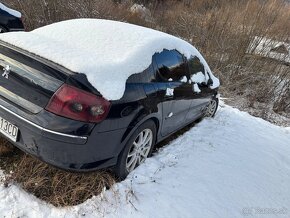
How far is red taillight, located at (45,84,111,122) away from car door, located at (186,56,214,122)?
6.75ft

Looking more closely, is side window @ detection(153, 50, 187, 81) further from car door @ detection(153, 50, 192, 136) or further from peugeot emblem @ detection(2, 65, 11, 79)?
peugeot emblem @ detection(2, 65, 11, 79)

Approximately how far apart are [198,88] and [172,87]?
1036mm

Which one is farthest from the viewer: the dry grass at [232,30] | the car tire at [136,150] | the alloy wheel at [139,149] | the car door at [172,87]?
the dry grass at [232,30]

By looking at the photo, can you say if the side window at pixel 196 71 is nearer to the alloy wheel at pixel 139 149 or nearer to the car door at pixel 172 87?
the car door at pixel 172 87

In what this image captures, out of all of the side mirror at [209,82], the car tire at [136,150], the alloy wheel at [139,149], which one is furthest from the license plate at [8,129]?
the side mirror at [209,82]

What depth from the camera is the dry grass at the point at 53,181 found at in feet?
8.91

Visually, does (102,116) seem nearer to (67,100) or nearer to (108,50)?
(67,100)

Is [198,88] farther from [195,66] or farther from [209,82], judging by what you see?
[209,82]

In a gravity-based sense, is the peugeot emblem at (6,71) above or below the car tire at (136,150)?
above

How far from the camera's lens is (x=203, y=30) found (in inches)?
394

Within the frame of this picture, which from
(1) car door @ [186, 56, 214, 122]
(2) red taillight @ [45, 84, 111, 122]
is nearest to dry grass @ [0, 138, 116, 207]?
(2) red taillight @ [45, 84, 111, 122]

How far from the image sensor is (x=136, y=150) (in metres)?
3.15

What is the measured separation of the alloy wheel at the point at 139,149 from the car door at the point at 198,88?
3.79 ft

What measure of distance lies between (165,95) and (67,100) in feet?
4.31
